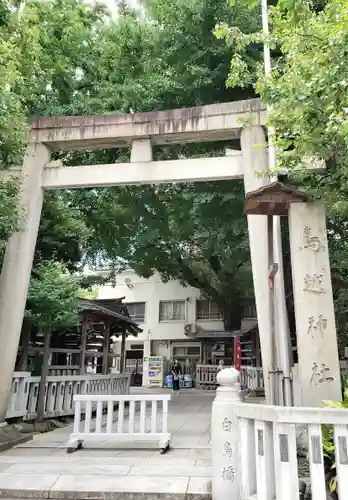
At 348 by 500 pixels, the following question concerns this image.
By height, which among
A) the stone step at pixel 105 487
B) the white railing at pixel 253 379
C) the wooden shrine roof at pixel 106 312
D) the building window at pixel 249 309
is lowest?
the stone step at pixel 105 487

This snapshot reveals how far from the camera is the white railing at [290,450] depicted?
303cm

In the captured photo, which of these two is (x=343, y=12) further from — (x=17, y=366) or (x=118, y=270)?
(x=118, y=270)

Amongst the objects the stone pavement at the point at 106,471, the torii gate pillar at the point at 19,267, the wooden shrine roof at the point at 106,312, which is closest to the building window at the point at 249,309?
the wooden shrine roof at the point at 106,312

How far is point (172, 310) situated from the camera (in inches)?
1104

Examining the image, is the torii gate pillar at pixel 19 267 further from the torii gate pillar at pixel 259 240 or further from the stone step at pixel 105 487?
the torii gate pillar at pixel 259 240

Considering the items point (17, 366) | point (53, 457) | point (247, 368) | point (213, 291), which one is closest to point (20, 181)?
point (17, 366)

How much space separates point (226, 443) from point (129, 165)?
5738mm

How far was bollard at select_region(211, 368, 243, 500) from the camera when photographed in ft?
12.9

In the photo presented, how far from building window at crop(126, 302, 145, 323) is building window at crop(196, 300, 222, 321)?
395 centimetres

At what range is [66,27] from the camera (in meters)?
11.8

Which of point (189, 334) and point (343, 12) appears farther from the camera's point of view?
point (189, 334)

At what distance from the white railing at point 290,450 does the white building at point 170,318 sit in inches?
843

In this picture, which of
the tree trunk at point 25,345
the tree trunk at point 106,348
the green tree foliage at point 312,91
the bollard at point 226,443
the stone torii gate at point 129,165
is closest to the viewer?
the bollard at point 226,443

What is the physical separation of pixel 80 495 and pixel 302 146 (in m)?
4.71
